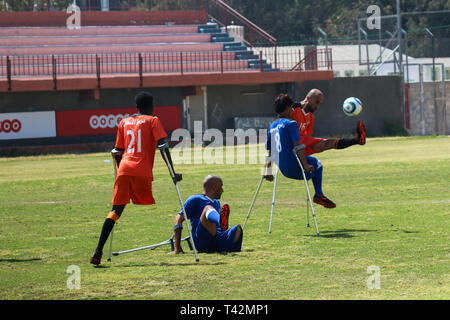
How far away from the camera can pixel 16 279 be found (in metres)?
8.00

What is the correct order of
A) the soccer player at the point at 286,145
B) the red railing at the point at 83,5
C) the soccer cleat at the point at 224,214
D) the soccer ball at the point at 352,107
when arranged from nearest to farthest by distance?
the soccer cleat at the point at 224,214 → the soccer player at the point at 286,145 → the soccer ball at the point at 352,107 → the red railing at the point at 83,5

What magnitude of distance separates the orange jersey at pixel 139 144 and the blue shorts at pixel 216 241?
0.98m

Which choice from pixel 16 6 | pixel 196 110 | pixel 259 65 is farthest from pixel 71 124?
pixel 16 6

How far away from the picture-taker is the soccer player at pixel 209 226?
30.1ft

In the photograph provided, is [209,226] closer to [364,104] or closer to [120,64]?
[120,64]

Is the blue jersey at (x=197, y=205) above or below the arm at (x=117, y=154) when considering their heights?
below

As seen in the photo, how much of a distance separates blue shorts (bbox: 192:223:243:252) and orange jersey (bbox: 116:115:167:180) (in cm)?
98

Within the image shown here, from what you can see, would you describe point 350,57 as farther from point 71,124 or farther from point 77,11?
point 71,124

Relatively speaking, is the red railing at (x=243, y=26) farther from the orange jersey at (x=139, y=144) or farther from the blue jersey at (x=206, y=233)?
the orange jersey at (x=139, y=144)

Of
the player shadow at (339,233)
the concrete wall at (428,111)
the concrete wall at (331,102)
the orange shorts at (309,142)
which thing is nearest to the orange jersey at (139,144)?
the player shadow at (339,233)

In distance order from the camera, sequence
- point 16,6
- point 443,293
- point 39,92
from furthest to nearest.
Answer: point 16,6, point 39,92, point 443,293

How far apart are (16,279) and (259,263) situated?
2.64 meters

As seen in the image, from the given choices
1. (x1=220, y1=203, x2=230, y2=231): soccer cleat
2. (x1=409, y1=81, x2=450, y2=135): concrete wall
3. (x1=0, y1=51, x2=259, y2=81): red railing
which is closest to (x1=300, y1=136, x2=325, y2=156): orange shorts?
(x1=220, y1=203, x2=230, y2=231): soccer cleat

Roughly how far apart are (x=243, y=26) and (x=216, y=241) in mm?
31687
